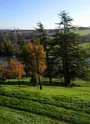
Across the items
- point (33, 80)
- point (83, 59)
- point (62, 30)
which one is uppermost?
point (62, 30)

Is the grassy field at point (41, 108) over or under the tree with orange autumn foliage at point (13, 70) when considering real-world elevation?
over

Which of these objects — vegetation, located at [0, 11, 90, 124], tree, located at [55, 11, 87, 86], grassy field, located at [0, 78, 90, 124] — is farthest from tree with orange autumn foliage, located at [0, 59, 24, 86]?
grassy field, located at [0, 78, 90, 124]

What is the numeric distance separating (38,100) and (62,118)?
305 centimetres

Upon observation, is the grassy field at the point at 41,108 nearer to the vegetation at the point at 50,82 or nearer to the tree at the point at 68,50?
the vegetation at the point at 50,82

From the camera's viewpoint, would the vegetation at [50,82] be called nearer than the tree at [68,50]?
Yes

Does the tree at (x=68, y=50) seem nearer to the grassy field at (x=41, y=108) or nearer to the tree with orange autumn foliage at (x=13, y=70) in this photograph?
the tree with orange autumn foliage at (x=13, y=70)

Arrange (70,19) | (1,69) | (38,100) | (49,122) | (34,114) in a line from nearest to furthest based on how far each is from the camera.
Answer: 1. (49,122)
2. (34,114)
3. (38,100)
4. (70,19)
5. (1,69)

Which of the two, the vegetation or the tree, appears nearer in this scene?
the vegetation

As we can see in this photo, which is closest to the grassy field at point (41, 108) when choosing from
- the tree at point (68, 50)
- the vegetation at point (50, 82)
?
the vegetation at point (50, 82)

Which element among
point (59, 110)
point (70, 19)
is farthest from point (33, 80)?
point (59, 110)

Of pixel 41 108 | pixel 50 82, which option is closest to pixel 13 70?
pixel 50 82

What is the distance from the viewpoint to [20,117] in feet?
49.5

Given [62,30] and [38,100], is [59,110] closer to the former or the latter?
[38,100]

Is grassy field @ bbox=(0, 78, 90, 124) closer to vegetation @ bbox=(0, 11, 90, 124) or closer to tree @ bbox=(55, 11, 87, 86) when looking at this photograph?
vegetation @ bbox=(0, 11, 90, 124)
